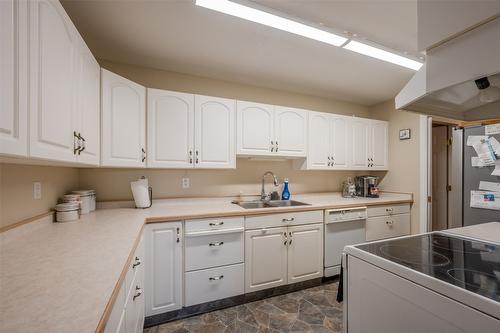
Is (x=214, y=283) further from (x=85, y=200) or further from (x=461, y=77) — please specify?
(x=461, y=77)

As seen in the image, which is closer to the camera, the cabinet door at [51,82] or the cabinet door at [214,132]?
the cabinet door at [51,82]

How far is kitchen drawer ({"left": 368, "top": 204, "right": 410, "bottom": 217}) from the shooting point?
263cm

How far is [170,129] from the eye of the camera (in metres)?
2.07

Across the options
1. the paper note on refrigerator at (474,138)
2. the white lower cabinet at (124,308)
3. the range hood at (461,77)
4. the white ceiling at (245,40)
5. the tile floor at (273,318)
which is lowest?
the tile floor at (273,318)

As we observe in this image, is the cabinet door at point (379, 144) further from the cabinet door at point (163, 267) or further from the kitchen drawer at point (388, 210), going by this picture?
the cabinet door at point (163, 267)

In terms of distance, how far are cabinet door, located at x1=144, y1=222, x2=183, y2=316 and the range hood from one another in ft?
5.85

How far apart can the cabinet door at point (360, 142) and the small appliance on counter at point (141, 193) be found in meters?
2.68

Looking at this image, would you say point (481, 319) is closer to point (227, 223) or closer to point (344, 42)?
point (227, 223)

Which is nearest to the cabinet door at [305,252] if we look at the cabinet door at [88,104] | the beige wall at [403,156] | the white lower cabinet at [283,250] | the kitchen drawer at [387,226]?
the white lower cabinet at [283,250]

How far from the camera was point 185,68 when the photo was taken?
2.31 metres

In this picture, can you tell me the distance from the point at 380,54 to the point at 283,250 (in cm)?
209

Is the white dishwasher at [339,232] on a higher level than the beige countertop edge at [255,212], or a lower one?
lower

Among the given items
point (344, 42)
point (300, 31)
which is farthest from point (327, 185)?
point (300, 31)

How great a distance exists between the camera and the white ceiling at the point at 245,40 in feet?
4.78
